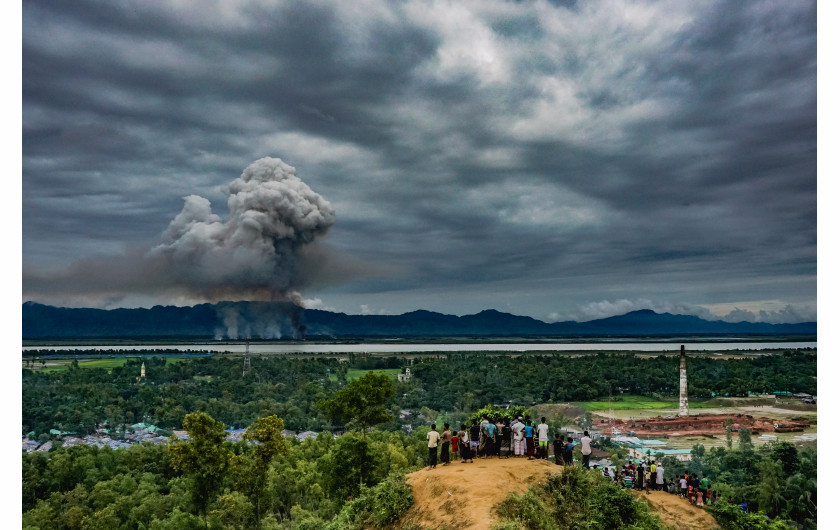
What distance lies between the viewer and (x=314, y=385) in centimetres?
10700

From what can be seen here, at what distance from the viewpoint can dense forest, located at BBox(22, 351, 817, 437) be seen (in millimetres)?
86438

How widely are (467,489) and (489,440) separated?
12.7 feet

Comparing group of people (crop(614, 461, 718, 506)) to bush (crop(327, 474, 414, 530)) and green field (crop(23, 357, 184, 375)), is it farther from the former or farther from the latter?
green field (crop(23, 357, 184, 375))

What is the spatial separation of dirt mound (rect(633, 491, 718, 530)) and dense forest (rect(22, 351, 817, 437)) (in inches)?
2314

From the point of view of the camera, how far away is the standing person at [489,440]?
21.2m

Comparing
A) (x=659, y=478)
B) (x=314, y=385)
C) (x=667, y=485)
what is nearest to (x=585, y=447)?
(x=659, y=478)

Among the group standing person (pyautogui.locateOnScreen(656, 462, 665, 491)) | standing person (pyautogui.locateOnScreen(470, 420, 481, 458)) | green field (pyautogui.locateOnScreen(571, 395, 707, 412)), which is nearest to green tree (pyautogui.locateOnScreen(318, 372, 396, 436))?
standing person (pyautogui.locateOnScreen(470, 420, 481, 458))

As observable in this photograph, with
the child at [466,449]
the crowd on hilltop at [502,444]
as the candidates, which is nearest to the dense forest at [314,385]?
the crowd on hilltop at [502,444]

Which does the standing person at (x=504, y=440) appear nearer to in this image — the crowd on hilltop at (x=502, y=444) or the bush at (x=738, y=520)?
the crowd on hilltop at (x=502, y=444)

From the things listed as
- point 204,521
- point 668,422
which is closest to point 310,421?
point 204,521

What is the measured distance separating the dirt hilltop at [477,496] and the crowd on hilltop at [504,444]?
615 millimetres

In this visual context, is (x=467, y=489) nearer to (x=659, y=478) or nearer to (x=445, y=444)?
(x=445, y=444)

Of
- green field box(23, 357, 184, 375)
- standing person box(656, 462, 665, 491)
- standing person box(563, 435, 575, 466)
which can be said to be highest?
standing person box(563, 435, 575, 466)

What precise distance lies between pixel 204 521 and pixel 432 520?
70.8ft
